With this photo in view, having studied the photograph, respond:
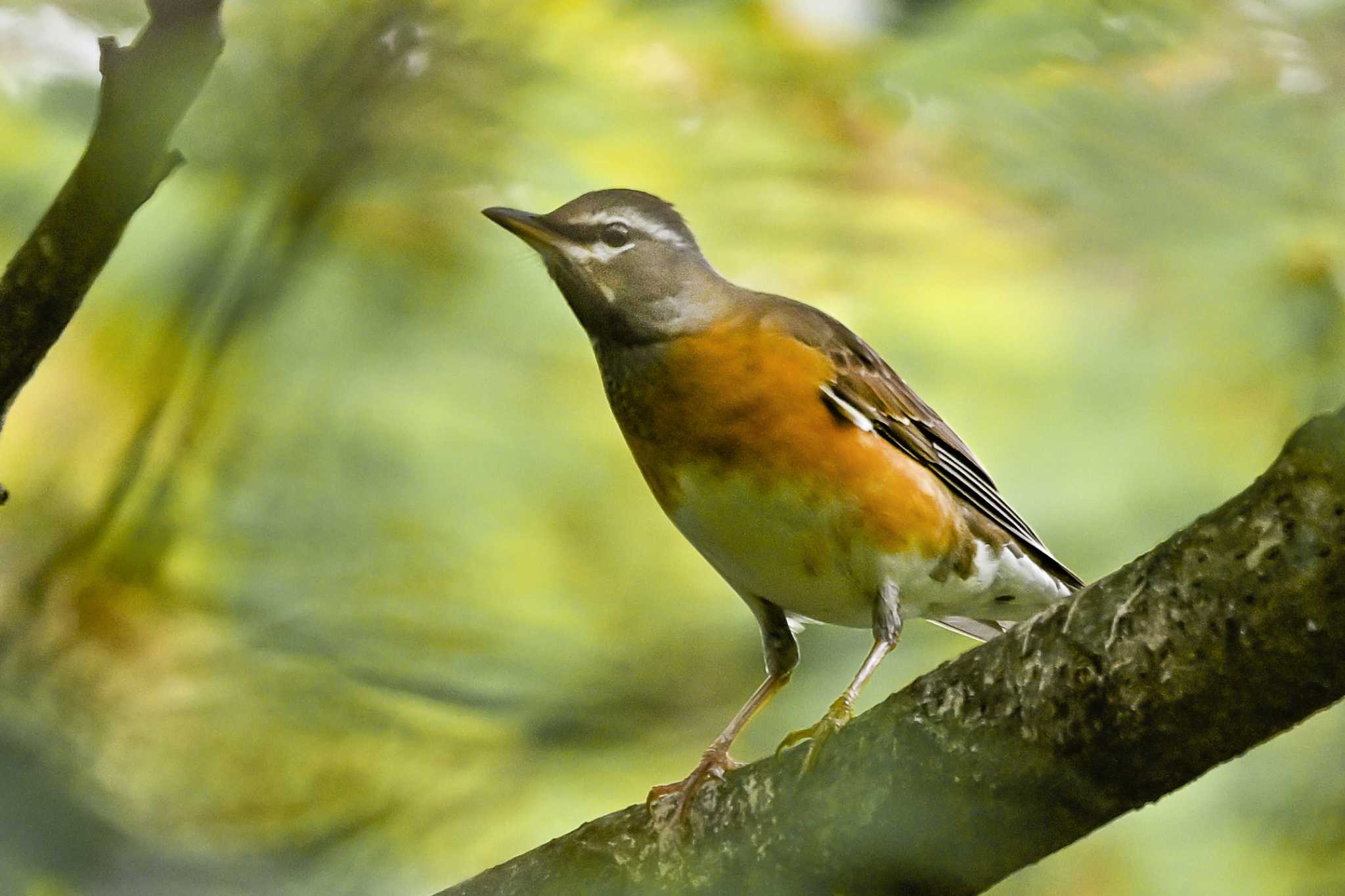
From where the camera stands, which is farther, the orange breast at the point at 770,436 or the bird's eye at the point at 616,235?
the bird's eye at the point at 616,235

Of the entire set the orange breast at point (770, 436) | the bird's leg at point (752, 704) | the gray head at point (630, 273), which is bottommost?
the bird's leg at point (752, 704)

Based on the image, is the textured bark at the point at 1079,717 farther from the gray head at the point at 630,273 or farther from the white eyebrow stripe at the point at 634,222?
the white eyebrow stripe at the point at 634,222

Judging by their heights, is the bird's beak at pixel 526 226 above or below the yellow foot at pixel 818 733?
above

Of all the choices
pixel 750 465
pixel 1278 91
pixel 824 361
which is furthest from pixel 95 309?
pixel 1278 91

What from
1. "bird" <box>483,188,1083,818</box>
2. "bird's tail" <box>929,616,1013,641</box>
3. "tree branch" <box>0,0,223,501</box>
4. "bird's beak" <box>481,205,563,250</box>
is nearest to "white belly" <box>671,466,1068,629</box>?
"bird" <box>483,188,1083,818</box>

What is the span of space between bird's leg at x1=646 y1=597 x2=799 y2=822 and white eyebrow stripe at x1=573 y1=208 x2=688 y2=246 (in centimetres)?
124

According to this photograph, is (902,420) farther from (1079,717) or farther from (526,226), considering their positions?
(1079,717)

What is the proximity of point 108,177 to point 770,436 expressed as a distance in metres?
2.30

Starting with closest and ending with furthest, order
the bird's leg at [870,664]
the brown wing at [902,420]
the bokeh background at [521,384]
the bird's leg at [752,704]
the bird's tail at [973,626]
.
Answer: the bokeh background at [521,384]
the bird's leg at [870,664]
the bird's leg at [752,704]
the brown wing at [902,420]
the bird's tail at [973,626]

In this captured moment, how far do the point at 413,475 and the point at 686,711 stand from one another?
1389 mm

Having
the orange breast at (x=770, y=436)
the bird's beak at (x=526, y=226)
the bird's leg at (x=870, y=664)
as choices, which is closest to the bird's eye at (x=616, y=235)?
the bird's beak at (x=526, y=226)

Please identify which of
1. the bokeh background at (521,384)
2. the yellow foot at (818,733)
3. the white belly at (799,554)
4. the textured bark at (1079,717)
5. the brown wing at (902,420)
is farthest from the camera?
the brown wing at (902,420)

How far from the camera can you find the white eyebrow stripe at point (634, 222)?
14.3 ft

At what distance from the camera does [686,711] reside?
3.10 metres
